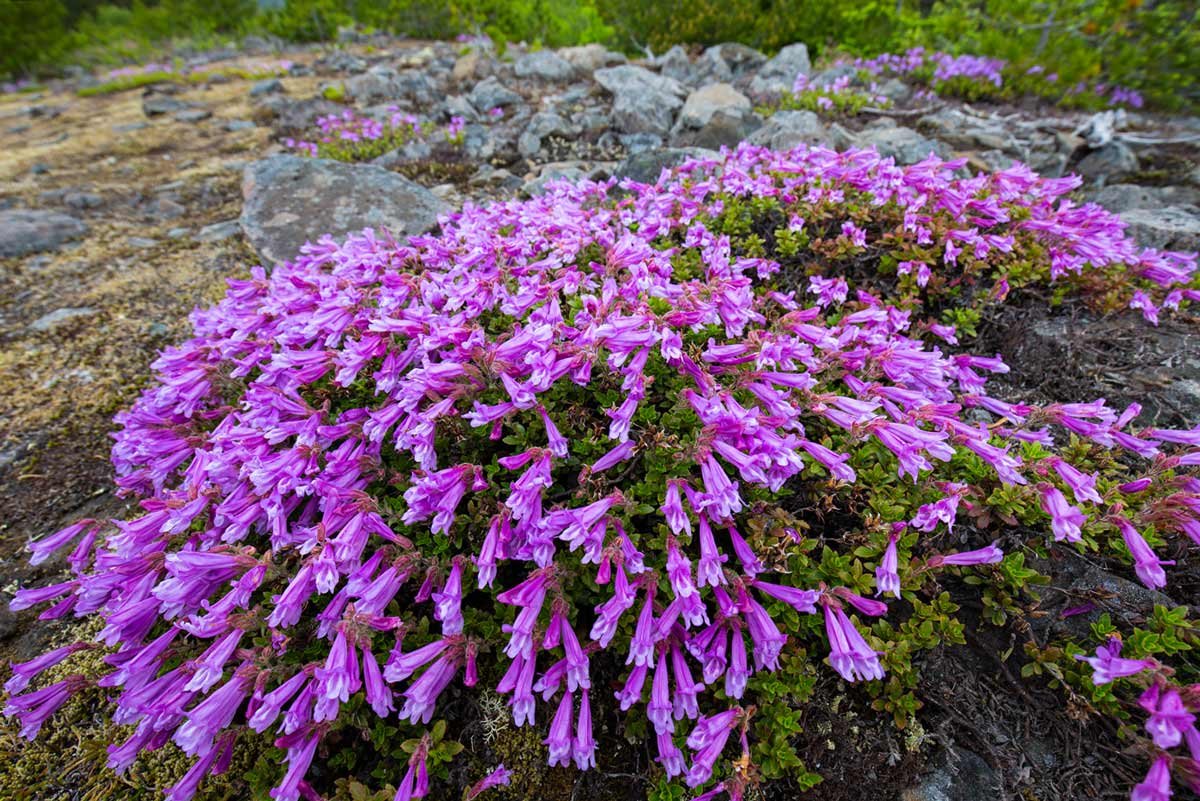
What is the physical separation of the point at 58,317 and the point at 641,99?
23.7 feet

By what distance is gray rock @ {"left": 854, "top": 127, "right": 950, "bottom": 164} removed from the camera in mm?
6340

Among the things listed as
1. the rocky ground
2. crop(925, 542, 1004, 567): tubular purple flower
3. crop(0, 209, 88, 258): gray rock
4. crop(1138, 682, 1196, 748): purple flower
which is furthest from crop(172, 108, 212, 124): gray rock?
crop(1138, 682, 1196, 748): purple flower

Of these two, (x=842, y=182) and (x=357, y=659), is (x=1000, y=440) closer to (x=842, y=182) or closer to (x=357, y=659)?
(x=842, y=182)

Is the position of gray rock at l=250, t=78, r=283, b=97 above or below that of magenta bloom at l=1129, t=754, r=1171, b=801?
below

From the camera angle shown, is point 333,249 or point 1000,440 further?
point 333,249

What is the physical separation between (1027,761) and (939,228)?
3179 millimetres

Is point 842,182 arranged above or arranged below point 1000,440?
above

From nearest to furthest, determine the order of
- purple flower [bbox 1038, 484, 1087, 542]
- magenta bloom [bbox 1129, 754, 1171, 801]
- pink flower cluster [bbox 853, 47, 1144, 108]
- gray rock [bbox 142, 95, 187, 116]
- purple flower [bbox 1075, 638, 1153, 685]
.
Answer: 1. magenta bloom [bbox 1129, 754, 1171, 801]
2. purple flower [bbox 1075, 638, 1153, 685]
3. purple flower [bbox 1038, 484, 1087, 542]
4. pink flower cluster [bbox 853, 47, 1144, 108]
5. gray rock [bbox 142, 95, 187, 116]

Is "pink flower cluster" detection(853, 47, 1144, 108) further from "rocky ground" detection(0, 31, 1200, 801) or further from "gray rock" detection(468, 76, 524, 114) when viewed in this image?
"gray rock" detection(468, 76, 524, 114)

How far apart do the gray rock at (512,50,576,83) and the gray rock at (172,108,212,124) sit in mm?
5944

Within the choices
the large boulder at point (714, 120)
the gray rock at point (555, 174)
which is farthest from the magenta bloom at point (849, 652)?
the large boulder at point (714, 120)

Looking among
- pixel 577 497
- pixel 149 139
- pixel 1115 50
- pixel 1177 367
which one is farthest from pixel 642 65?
pixel 577 497

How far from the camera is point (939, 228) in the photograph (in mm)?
3967

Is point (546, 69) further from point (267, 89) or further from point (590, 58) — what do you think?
point (267, 89)
